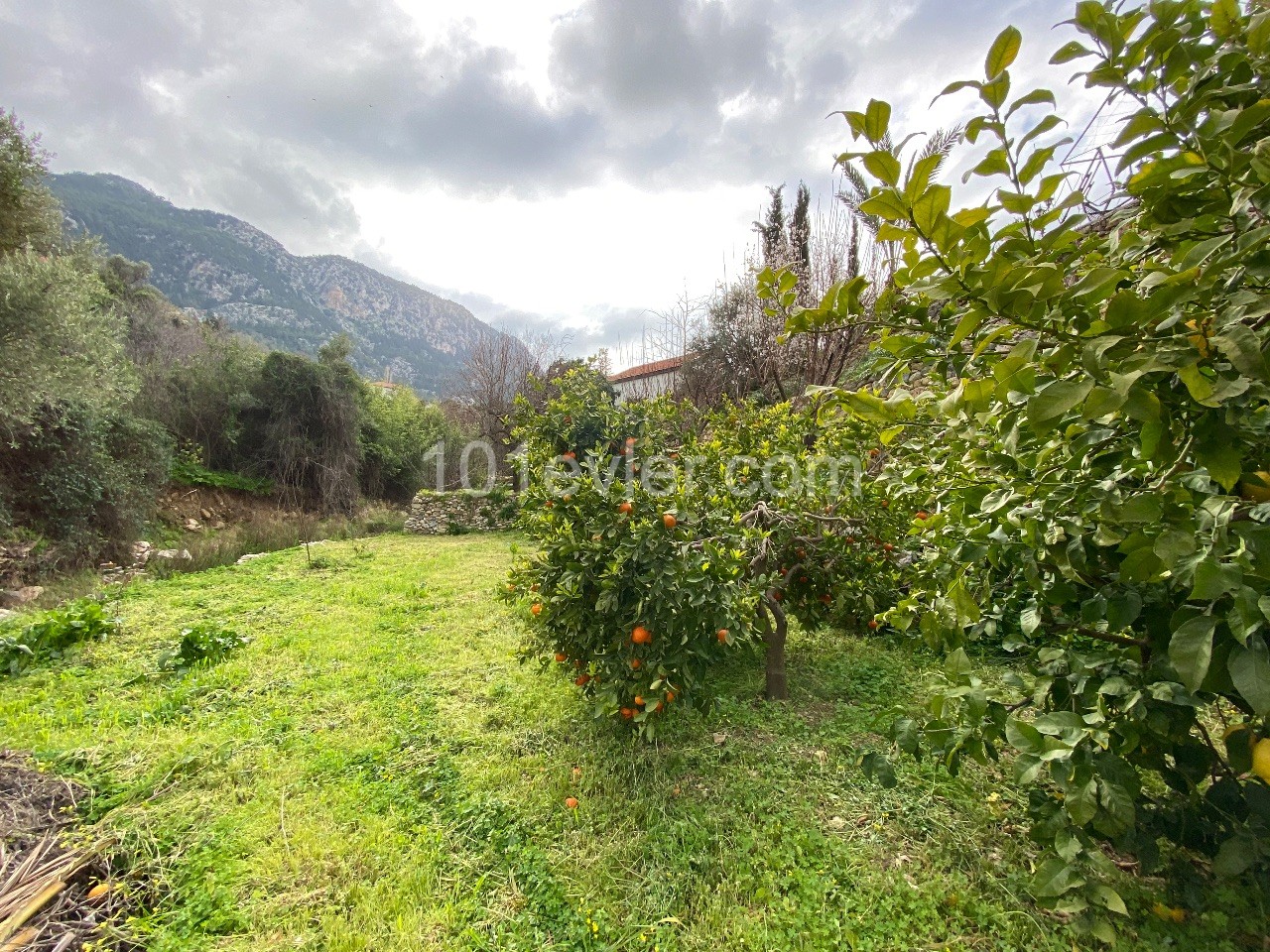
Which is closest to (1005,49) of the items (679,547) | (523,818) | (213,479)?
(679,547)

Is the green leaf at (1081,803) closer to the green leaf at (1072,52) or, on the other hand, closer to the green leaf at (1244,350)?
the green leaf at (1244,350)

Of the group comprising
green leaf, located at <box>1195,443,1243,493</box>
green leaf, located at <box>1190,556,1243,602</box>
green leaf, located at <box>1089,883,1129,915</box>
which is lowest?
green leaf, located at <box>1089,883,1129,915</box>

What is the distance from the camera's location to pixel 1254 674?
638 mm

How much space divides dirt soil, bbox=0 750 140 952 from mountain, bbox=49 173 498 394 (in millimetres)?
30083

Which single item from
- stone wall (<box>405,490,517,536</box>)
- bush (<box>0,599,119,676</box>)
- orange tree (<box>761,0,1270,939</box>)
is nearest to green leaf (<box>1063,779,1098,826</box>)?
orange tree (<box>761,0,1270,939</box>)

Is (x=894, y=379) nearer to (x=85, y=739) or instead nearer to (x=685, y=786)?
(x=685, y=786)

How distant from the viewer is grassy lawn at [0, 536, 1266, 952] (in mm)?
1481

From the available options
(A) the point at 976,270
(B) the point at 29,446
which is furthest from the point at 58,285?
(A) the point at 976,270

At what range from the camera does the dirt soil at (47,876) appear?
1498 millimetres

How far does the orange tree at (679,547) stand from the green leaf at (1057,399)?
1.42 meters

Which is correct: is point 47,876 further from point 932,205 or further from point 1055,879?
point 932,205

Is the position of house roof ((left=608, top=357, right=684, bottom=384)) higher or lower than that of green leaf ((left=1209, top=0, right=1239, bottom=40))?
higher

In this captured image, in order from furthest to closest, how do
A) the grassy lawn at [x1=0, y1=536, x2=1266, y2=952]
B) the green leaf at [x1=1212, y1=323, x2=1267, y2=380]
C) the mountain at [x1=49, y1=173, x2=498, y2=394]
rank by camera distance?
the mountain at [x1=49, y1=173, x2=498, y2=394]
the grassy lawn at [x1=0, y1=536, x2=1266, y2=952]
the green leaf at [x1=1212, y1=323, x2=1267, y2=380]

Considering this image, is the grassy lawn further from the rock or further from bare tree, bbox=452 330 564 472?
bare tree, bbox=452 330 564 472
